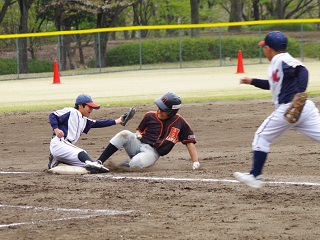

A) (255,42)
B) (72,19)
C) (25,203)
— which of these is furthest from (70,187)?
(72,19)

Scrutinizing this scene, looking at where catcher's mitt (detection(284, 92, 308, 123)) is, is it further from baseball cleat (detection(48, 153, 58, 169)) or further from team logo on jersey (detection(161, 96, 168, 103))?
baseball cleat (detection(48, 153, 58, 169))

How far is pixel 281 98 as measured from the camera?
702 cm

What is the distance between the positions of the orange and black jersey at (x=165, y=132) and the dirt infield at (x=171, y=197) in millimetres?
333

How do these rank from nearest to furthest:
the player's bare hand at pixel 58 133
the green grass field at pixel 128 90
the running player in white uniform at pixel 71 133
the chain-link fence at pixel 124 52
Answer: the player's bare hand at pixel 58 133 → the running player in white uniform at pixel 71 133 → the green grass field at pixel 128 90 → the chain-link fence at pixel 124 52

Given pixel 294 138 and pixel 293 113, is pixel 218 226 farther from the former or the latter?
pixel 294 138

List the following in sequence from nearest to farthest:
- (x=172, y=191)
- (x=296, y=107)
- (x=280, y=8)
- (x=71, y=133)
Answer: (x=296, y=107) → (x=172, y=191) → (x=71, y=133) → (x=280, y=8)

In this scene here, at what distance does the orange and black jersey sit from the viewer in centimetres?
922

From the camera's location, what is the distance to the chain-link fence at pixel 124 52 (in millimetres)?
32200

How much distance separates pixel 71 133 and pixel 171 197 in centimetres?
240

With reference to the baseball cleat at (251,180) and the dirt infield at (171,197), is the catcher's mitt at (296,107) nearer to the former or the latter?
the baseball cleat at (251,180)

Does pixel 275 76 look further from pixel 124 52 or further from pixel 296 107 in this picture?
pixel 124 52

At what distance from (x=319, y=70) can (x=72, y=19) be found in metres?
19.6

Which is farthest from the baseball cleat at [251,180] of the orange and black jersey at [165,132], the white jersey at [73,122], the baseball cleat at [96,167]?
the white jersey at [73,122]

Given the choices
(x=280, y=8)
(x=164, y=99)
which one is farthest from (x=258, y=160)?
(x=280, y=8)
